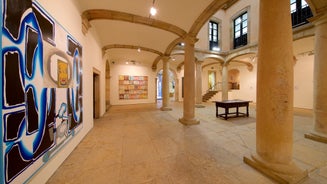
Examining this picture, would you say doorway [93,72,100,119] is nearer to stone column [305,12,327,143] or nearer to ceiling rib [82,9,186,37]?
ceiling rib [82,9,186,37]

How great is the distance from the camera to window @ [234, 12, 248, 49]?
10.4m

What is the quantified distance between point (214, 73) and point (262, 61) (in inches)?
636

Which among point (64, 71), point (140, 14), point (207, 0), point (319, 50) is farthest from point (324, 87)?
point (64, 71)

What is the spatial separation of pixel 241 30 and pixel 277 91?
11.6 meters

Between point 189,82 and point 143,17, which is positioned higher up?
point 143,17

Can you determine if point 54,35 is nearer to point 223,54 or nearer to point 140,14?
point 140,14

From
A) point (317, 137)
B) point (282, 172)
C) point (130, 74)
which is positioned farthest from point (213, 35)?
point (282, 172)

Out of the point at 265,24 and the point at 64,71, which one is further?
the point at 64,71

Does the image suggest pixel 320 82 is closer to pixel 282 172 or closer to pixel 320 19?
pixel 320 19

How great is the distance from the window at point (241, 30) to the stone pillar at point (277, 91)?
10.3 m

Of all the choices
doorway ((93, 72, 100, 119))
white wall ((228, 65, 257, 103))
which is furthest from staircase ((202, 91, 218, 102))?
doorway ((93, 72, 100, 119))

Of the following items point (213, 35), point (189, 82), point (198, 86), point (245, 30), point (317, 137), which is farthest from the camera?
point (213, 35)

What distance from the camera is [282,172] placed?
185 centimetres

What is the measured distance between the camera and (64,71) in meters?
2.41
